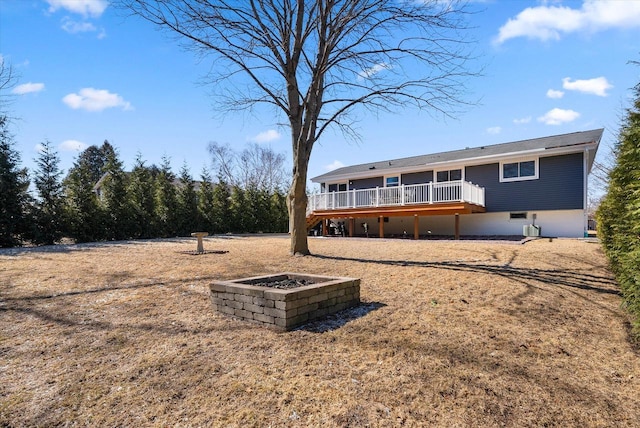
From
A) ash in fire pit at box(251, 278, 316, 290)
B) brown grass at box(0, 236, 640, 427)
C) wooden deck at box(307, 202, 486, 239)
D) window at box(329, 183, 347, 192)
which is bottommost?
brown grass at box(0, 236, 640, 427)

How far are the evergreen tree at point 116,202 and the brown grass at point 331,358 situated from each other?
10129 mm

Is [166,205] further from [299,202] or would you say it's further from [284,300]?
[284,300]

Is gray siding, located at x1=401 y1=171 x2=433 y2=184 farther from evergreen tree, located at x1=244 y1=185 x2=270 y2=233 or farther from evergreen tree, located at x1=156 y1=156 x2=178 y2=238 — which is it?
evergreen tree, located at x1=156 y1=156 x2=178 y2=238

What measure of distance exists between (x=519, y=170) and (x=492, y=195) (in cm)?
160

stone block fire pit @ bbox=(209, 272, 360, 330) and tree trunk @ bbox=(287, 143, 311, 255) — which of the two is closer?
stone block fire pit @ bbox=(209, 272, 360, 330)

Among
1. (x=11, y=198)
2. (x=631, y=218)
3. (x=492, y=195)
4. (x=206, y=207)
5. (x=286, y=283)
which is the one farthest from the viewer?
(x=206, y=207)

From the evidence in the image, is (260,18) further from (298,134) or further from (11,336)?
(11,336)

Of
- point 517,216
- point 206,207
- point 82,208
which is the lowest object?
point 517,216

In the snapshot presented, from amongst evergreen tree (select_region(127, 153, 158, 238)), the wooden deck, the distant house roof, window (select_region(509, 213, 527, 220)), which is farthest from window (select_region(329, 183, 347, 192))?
evergreen tree (select_region(127, 153, 158, 238))

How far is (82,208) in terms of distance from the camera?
47.3 ft

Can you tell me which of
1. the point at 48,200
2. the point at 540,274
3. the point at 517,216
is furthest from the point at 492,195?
the point at 48,200

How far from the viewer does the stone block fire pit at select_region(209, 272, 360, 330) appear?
3914 millimetres

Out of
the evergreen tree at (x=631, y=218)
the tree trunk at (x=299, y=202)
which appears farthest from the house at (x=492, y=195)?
the evergreen tree at (x=631, y=218)

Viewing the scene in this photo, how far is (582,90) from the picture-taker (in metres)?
13.4
